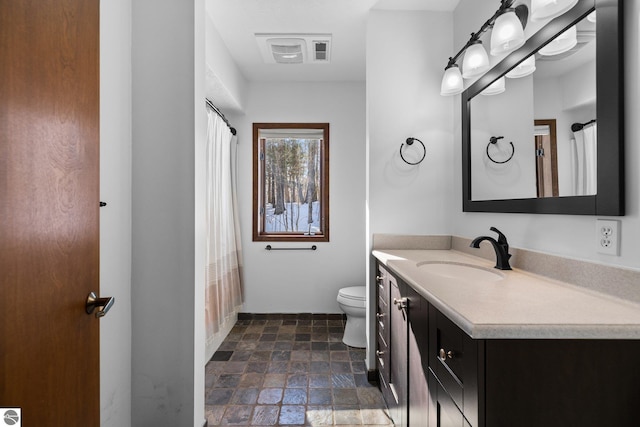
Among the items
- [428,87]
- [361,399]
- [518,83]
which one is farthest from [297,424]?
[428,87]

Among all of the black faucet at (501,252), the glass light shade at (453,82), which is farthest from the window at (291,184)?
the black faucet at (501,252)

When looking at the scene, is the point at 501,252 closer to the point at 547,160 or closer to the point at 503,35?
the point at 547,160

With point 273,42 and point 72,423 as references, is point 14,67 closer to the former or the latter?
point 72,423

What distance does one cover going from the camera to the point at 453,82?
193cm

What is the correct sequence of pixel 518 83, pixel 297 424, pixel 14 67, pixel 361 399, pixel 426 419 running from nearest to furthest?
pixel 14 67, pixel 426 419, pixel 518 83, pixel 297 424, pixel 361 399

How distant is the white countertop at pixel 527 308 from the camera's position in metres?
0.77

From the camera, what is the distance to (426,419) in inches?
46.9

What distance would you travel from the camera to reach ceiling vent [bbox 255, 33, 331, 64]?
2539 mm

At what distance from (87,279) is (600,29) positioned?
1.78 meters

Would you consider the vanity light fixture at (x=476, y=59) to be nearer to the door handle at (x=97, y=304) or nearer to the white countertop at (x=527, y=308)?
the white countertop at (x=527, y=308)

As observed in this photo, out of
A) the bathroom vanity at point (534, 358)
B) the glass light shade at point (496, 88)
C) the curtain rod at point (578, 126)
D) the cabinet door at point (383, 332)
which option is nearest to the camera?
the bathroom vanity at point (534, 358)

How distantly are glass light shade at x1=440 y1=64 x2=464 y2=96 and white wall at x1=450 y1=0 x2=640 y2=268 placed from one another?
0.28 meters

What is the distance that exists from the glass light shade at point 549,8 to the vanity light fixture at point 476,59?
1.66 feet

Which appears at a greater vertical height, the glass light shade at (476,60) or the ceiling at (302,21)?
the ceiling at (302,21)
